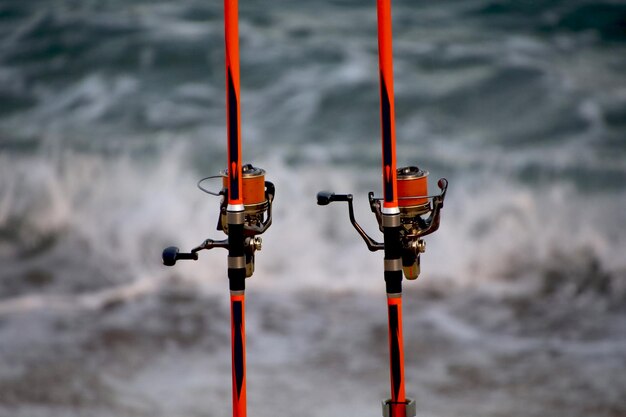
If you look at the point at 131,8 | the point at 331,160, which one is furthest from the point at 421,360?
the point at 131,8

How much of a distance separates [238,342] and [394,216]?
0.66 metres

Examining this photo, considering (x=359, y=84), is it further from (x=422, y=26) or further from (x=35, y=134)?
(x=35, y=134)

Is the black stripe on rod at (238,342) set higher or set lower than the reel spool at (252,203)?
lower

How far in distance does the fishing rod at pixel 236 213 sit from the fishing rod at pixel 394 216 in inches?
10.3

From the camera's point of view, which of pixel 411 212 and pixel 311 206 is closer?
pixel 411 212

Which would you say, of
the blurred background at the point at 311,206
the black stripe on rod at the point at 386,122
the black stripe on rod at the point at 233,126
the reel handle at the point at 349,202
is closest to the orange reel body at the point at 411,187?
the reel handle at the point at 349,202

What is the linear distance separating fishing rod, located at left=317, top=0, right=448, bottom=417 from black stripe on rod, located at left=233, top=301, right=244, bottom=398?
19.6 inches

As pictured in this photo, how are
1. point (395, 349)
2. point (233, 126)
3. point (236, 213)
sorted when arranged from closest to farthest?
1. point (233, 126)
2. point (236, 213)
3. point (395, 349)

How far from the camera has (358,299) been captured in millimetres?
9617

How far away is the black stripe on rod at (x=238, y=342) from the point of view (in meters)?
4.29

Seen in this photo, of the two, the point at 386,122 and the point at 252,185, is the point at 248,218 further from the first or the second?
the point at 386,122

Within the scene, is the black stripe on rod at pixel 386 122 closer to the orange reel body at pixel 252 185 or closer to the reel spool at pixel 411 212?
the reel spool at pixel 411 212

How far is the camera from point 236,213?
4324 millimetres

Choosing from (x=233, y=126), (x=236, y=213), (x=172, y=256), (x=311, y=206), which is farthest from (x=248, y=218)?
(x=311, y=206)
